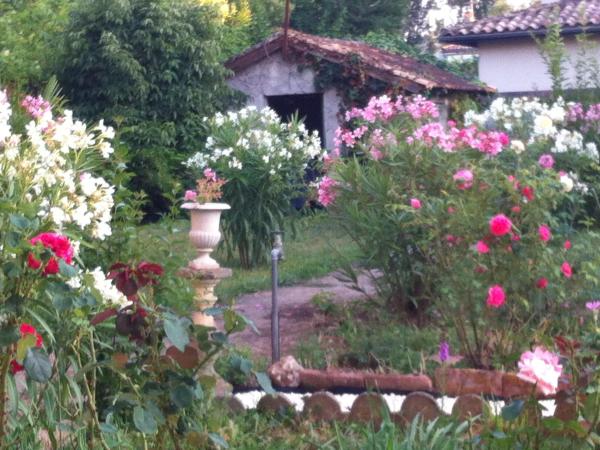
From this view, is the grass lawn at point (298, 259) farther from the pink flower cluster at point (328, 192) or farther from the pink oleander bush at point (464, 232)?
the pink oleander bush at point (464, 232)

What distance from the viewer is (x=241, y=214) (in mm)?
10289

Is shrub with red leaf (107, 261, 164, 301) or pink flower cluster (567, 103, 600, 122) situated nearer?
shrub with red leaf (107, 261, 164, 301)

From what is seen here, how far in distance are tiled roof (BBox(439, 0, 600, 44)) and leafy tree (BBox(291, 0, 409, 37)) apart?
346 inches

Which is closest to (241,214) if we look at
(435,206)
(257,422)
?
(435,206)

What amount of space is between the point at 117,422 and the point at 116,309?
3.61 ft

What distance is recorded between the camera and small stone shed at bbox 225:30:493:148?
52.3ft

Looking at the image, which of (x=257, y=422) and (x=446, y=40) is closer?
(x=257, y=422)

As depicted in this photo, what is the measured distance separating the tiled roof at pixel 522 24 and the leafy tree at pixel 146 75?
561 cm

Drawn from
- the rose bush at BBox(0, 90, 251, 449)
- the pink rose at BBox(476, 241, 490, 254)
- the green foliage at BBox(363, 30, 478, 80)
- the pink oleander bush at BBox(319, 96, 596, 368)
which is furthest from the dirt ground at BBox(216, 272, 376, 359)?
the green foliage at BBox(363, 30, 478, 80)

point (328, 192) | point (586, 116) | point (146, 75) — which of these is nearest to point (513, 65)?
point (146, 75)

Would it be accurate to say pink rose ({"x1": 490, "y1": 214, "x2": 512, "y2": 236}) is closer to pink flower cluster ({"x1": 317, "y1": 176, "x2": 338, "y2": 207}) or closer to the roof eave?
pink flower cluster ({"x1": 317, "y1": 176, "x2": 338, "y2": 207})

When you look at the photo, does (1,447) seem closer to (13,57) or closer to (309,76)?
(13,57)

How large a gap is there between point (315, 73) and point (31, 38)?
4.44 metres

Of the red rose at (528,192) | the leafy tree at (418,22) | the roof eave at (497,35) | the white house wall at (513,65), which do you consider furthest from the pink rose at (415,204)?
the leafy tree at (418,22)
